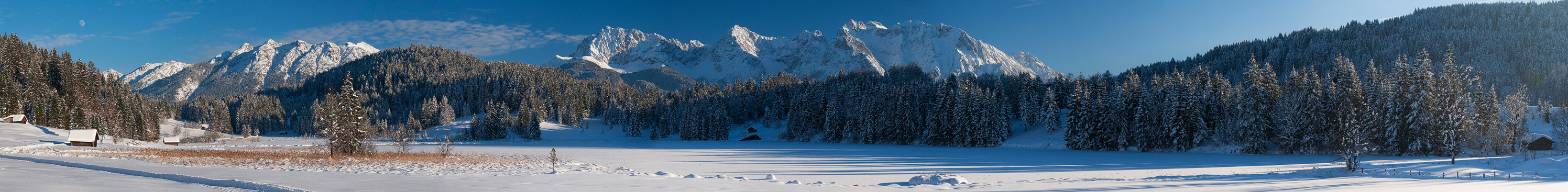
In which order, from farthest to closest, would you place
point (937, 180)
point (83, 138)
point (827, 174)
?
point (83, 138)
point (827, 174)
point (937, 180)

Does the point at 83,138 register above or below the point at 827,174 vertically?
above

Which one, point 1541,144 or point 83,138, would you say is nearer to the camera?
point 1541,144

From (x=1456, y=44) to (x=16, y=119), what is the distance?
23062 centimetres

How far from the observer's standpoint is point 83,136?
175 feet

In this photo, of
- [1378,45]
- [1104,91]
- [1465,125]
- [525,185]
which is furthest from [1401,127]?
[1378,45]

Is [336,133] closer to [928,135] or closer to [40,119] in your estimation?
[928,135]

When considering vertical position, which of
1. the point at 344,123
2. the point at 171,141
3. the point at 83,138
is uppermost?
the point at 344,123

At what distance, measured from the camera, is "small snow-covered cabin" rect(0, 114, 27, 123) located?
6912 centimetres

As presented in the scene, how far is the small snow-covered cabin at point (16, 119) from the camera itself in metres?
69.1

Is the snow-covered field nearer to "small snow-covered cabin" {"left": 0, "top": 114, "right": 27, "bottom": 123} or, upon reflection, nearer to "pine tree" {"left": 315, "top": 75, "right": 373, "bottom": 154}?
"pine tree" {"left": 315, "top": 75, "right": 373, "bottom": 154}

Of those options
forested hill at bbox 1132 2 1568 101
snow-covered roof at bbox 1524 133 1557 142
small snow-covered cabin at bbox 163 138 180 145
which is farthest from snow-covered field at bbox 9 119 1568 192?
forested hill at bbox 1132 2 1568 101

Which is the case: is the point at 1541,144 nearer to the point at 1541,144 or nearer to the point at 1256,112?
the point at 1541,144

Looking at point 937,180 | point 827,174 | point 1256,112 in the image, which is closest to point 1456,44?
point 1256,112

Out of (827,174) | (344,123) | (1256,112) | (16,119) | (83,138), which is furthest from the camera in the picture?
(16,119)
